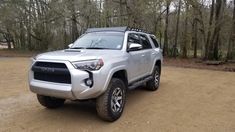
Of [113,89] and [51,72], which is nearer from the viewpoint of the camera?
[51,72]

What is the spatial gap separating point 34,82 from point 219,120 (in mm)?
3643

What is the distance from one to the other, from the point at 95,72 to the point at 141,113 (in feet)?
5.35

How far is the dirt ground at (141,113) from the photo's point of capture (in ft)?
15.4

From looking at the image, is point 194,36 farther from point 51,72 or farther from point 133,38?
point 51,72

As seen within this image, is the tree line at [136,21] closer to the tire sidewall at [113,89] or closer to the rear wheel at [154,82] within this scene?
the rear wheel at [154,82]

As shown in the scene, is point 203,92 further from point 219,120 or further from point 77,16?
point 77,16

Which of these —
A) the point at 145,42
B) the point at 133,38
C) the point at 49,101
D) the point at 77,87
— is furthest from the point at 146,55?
the point at 77,87

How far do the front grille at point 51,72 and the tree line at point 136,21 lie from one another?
1253 centimetres

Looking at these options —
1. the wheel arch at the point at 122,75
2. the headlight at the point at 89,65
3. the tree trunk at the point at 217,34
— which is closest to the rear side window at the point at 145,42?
the wheel arch at the point at 122,75

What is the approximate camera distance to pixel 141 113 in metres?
5.47

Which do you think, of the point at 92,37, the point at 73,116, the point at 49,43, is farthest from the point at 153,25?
the point at 73,116

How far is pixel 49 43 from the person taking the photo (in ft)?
82.9

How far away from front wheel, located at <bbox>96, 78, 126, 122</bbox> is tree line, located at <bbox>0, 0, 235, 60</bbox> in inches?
463

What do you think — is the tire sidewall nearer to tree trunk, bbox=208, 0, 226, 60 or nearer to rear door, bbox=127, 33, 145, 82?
rear door, bbox=127, 33, 145, 82
